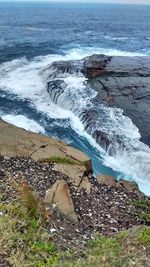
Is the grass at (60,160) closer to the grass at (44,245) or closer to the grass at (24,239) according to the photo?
the grass at (44,245)

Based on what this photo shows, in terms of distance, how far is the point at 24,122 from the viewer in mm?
18047

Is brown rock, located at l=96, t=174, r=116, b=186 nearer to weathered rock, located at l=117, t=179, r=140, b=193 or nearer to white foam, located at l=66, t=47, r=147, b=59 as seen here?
weathered rock, located at l=117, t=179, r=140, b=193

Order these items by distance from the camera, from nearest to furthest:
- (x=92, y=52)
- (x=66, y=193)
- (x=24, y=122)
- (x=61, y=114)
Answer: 1. (x=66, y=193)
2. (x=24, y=122)
3. (x=61, y=114)
4. (x=92, y=52)

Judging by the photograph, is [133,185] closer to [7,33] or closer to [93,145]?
[93,145]

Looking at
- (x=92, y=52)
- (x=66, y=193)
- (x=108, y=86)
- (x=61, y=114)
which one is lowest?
(x=92, y=52)

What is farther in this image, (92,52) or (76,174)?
(92,52)

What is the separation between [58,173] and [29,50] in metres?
25.9

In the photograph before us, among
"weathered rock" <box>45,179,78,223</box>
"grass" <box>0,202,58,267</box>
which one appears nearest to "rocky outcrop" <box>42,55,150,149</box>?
"weathered rock" <box>45,179,78,223</box>

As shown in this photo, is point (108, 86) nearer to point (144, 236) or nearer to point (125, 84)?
point (125, 84)

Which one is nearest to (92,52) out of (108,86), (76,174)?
(108,86)

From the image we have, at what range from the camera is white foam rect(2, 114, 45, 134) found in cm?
1727

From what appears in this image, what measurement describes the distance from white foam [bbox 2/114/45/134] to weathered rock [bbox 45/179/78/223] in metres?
8.14

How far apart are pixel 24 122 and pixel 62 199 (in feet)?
32.4

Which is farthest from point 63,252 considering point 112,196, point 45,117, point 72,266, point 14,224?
point 45,117
